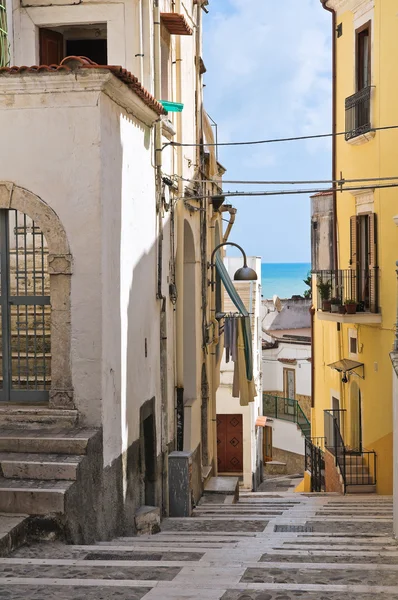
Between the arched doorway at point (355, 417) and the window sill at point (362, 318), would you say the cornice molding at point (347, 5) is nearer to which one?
the window sill at point (362, 318)

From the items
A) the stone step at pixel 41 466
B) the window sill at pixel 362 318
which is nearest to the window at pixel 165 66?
the window sill at pixel 362 318

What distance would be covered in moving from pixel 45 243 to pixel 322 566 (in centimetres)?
503

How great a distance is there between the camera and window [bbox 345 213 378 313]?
20.0 meters

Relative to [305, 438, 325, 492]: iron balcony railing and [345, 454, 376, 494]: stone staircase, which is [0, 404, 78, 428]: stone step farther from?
[305, 438, 325, 492]: iron balcony railing

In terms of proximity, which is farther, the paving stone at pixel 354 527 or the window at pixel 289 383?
the window at pixel 289 383

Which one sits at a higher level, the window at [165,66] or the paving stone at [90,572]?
the window at [165,66]

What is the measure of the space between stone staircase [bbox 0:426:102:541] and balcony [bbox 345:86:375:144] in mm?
12437

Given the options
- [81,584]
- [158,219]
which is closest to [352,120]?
[158,219]

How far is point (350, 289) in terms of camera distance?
69.5 ft

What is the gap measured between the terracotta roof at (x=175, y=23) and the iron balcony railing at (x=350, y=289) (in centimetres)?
737

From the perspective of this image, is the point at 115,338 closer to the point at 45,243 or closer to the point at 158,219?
the point at 45,243

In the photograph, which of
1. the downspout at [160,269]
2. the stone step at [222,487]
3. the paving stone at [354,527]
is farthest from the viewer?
the stone step at [222,487]

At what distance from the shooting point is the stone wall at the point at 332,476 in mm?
20766

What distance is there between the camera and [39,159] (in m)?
9.96
